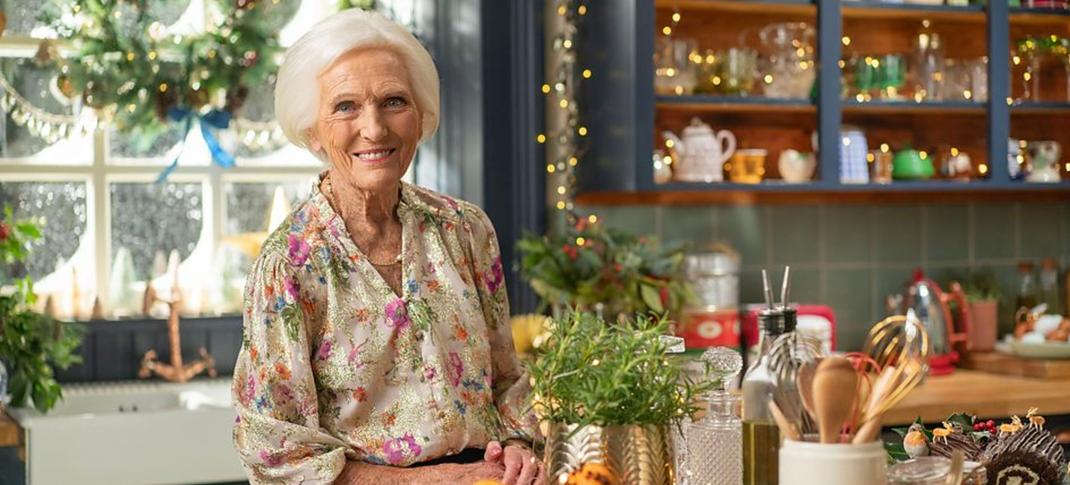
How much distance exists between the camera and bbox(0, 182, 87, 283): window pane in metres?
4.27

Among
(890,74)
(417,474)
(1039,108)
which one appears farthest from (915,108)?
(417,474)

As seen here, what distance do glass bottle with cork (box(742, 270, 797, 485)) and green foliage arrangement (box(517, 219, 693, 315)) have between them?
84.3 inches

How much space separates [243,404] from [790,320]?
74 centimetres

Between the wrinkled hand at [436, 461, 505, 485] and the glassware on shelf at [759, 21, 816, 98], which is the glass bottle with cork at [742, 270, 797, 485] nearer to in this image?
the wrinkled hand at [436, 461, 505, 485]

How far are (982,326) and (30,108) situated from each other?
116 inches

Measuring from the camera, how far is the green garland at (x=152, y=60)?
4.25 meters

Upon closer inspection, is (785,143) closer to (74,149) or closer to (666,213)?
(666,213)

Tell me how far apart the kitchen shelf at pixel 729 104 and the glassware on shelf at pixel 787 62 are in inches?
1.3

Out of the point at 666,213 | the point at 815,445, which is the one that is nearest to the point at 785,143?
the point at 666,213

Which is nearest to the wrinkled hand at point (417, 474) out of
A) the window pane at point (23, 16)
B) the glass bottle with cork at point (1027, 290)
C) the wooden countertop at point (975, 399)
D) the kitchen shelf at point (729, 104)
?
the wooden countertop at point (975, 399)

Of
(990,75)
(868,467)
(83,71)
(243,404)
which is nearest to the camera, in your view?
(868,467)

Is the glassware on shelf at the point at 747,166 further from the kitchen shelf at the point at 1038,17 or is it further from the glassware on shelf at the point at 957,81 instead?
the kitchen shelf at the point at 1038,17

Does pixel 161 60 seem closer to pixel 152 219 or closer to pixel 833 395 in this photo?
pixel 152 219

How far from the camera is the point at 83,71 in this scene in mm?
4246
